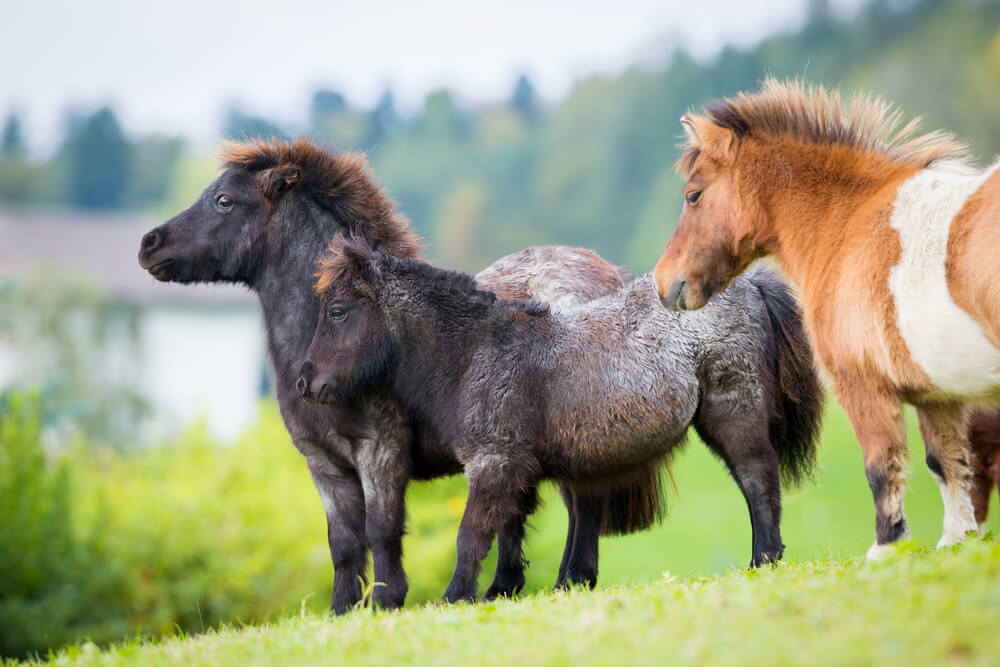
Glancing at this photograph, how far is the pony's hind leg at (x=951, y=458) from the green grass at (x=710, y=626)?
1.99 ft

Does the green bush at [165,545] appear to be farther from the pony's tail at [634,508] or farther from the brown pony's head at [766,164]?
the brown pony's head at [766,164]

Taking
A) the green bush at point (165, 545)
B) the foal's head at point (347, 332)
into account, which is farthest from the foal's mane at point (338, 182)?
the green bush at point (165, 545)

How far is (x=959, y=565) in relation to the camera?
4.50 meters

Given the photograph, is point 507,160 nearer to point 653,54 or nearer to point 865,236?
point 653,54

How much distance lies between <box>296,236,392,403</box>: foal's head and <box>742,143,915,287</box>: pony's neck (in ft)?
8.91

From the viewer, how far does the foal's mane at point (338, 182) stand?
7988mm

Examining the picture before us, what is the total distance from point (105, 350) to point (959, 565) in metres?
40.6

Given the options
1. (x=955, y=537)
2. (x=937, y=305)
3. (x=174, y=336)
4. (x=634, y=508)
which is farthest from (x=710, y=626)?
(x=174, y=336)

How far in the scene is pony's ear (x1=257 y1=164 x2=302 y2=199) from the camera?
786 centimetres

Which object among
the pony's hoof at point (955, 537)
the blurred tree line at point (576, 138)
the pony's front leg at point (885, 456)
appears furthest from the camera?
the blurred tree line at point (576, 138)

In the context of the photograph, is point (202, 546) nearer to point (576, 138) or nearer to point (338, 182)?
point (338, 182)

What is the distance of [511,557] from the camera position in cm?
767

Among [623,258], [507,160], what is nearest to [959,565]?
[623,258]

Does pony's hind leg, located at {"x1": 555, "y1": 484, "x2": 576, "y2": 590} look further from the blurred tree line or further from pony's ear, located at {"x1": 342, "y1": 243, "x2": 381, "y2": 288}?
the blurred tree line
